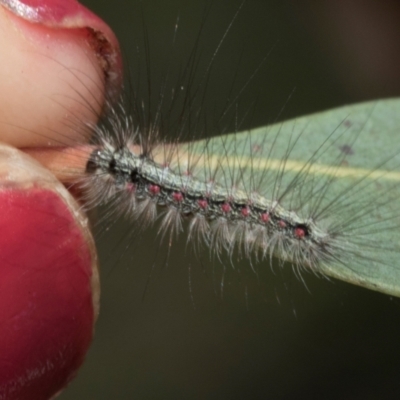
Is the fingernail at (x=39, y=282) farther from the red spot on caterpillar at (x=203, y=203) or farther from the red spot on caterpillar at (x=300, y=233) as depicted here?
the red spot on caterpillar at (x=300, y=233)

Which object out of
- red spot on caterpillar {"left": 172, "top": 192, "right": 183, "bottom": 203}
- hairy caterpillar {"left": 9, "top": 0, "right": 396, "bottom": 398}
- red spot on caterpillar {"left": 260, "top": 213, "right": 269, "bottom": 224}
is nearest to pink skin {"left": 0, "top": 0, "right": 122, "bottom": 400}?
red spot on caterpillar {"left": 172, "top": 192, "right": 183, "bottom": 203}

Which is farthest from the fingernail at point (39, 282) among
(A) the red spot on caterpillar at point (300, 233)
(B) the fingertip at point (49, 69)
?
(A) the red spot on caterpillar at point (300, 233)

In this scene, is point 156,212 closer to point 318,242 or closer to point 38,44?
point 318,242

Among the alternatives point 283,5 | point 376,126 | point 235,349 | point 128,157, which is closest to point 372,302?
point 235,349

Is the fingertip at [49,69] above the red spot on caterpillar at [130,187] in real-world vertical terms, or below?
above

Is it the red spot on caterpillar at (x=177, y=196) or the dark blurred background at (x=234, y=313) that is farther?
the dark blurred background at (x=234, y=313)

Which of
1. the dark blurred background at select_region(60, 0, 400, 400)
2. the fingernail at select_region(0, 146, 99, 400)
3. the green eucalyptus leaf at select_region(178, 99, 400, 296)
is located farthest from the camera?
the dark blurred background at select_region(60, 0, 400, 400)

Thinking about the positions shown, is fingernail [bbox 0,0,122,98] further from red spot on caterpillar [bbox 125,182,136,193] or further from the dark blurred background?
the dark blurred background
